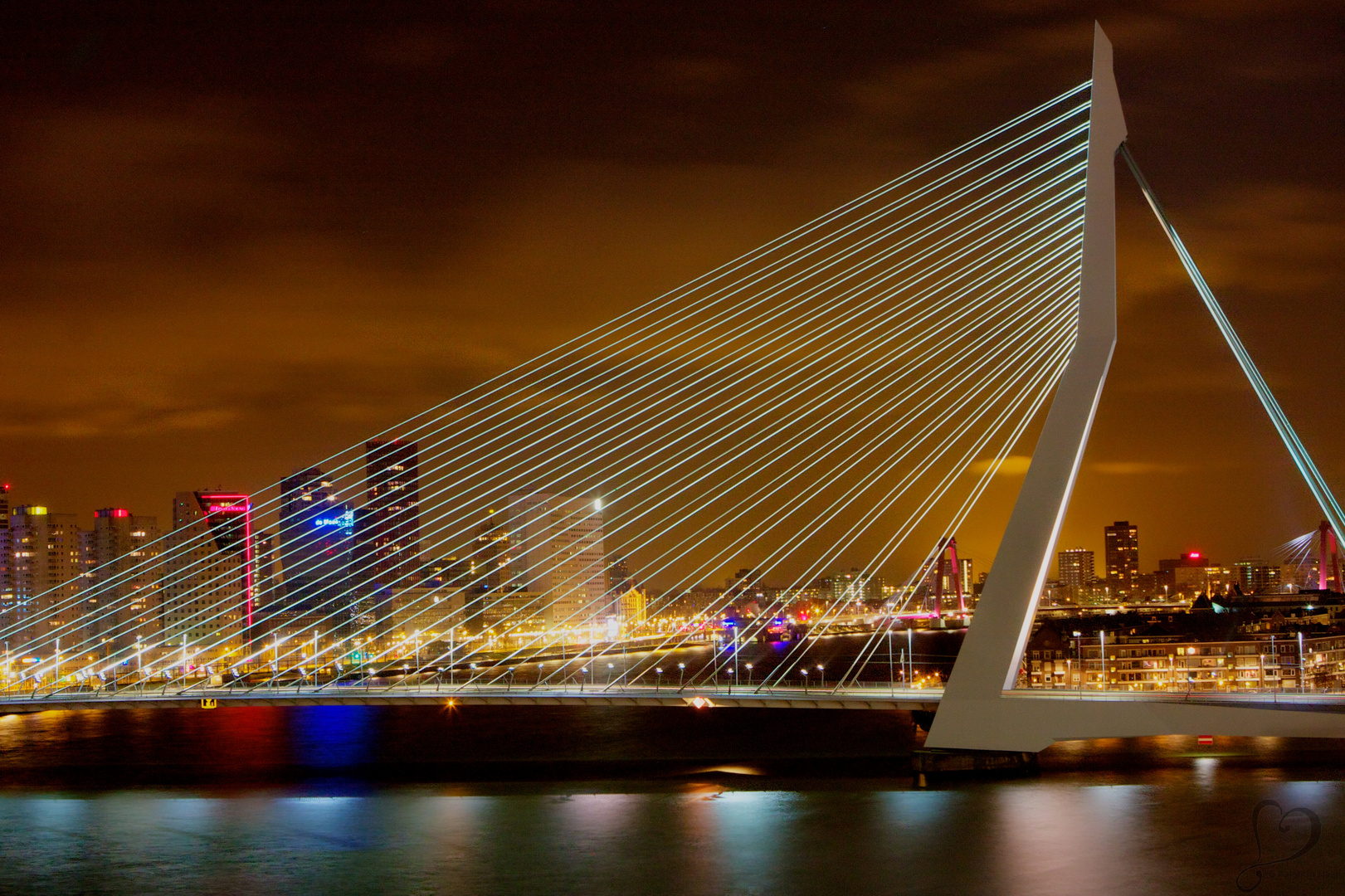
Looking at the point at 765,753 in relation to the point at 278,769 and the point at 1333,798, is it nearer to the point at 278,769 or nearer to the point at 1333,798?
the point at 278,769

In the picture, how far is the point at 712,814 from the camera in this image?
17.5 m

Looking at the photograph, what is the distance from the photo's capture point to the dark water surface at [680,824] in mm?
13500

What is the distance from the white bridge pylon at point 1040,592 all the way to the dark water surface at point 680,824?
0.92m

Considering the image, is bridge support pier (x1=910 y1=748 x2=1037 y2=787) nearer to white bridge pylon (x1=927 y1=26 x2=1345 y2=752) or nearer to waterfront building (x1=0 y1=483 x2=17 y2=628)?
white bridge pylon (x1=927 y1=26 x2=1345 y2=752)

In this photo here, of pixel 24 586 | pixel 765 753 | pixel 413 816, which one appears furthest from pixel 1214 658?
pixel 24 586

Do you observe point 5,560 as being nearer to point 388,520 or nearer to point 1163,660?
point 388,520

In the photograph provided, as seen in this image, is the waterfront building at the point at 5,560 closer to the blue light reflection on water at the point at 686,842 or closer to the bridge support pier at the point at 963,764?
the blue light reflection on water at the point at 686,842

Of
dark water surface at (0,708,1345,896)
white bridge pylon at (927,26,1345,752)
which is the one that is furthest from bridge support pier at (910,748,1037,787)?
white bridge pylon at (927,26,1345,752)

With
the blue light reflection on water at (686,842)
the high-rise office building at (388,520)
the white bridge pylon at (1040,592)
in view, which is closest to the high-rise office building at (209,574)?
the high-rise office building at (388,520)

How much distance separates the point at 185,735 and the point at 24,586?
54.9 m

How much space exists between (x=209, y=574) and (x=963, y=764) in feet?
224

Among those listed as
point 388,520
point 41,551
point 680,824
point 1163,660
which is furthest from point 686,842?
point 41,551

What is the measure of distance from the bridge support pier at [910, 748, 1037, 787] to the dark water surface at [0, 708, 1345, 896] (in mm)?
398

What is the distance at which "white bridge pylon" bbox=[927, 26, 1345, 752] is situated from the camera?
54.7 feet
